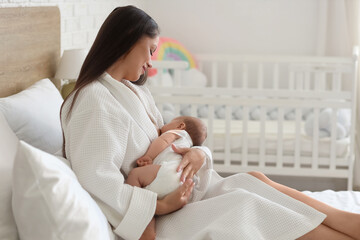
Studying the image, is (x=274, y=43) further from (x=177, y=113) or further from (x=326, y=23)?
(x=177, y=113)

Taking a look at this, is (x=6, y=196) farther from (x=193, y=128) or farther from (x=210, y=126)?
(x=210, y=126)

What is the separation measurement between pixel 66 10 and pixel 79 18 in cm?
25

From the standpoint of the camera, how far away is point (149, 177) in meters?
1.73

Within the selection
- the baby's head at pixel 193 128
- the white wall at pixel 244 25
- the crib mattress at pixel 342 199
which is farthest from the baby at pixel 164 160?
the white wall at pixel 244 25

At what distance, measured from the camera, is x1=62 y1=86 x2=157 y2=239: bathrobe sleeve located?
1621 millimetres

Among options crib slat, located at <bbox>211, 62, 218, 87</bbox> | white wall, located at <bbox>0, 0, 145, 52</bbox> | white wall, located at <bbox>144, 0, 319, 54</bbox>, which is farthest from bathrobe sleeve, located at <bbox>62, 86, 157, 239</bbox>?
white wall, located at <bbox>144, 0, 319, 54</bbox>

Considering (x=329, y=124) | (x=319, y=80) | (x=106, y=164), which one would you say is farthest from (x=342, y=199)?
(x=319, y=80)

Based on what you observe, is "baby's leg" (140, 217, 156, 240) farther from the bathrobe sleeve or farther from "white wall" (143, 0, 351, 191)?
"white wall" (143, 0, 351, 191)

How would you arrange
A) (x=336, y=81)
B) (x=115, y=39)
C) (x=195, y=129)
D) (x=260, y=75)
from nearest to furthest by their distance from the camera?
(x=115, y=39) < (x=195, y=129) < (x=336, y=81) < (x=260, y=75)

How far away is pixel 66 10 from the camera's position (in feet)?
9.65

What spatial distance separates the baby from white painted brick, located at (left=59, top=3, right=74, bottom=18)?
106 centimetres

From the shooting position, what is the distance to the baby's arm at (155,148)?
1.80 metres

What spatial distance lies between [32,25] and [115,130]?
2.76 feet

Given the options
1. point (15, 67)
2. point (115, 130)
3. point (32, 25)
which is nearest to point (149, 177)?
point (115, 130)
